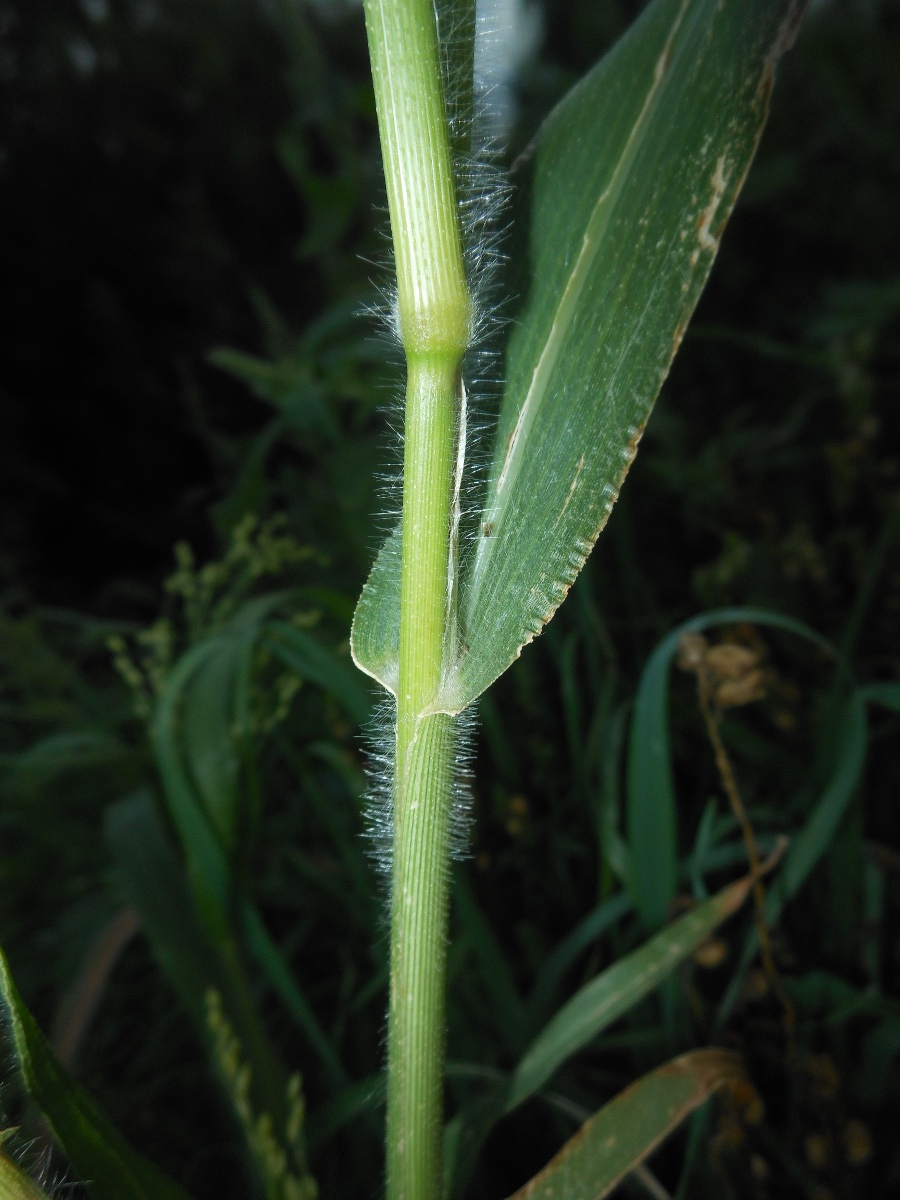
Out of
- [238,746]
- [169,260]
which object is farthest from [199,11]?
[238,746]

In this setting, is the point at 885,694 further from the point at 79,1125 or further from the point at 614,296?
the point at 79,1125

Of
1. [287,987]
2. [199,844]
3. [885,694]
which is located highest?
[885,694]

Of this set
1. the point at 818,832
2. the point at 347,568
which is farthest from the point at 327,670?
the point at 347,568

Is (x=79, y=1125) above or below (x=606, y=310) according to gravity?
below

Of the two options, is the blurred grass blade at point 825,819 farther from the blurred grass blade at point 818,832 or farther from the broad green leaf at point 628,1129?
the broad green leaf at point 628,1129

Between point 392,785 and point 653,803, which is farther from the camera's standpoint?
point 653,803

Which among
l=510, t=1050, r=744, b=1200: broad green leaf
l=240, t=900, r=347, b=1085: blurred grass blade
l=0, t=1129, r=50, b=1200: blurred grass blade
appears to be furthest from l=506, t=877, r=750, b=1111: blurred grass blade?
l=0, t=1129, r=50, b=1200: blurred grass blade

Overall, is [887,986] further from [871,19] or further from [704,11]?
[871,19]
